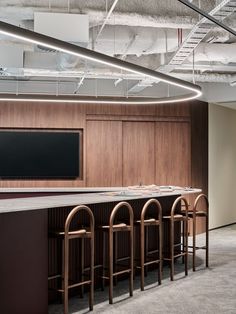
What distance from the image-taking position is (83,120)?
859 centimetres

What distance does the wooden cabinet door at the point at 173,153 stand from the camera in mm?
8961

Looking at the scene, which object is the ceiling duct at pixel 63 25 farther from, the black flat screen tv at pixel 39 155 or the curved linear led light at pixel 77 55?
the black flat screen tv at pixel 39 155

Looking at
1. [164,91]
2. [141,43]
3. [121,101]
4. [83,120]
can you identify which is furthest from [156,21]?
[164,91]

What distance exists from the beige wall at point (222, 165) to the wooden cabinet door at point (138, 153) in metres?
1.46

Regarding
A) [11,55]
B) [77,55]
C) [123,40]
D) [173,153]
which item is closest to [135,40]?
[123,40]

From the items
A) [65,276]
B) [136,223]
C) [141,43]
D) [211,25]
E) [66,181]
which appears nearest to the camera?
[65,276]

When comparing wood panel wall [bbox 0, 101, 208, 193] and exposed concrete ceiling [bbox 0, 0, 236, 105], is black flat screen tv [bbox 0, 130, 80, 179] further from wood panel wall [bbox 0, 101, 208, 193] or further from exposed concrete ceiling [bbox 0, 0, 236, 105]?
exposed concrete ceiling [bbox 0, 0, 236, 105]

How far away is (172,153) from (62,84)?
237cm

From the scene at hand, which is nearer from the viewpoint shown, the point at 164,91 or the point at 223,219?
the point at 164,91

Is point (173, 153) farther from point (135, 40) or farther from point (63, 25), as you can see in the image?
point (63, 25)

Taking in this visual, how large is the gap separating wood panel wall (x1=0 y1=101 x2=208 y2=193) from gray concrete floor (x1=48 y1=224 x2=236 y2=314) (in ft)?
9.26

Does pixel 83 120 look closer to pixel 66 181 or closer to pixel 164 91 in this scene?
pixel 66 181

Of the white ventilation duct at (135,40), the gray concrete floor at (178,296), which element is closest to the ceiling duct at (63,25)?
the white ventilation duct at (135,40)

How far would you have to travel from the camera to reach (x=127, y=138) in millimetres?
8820
